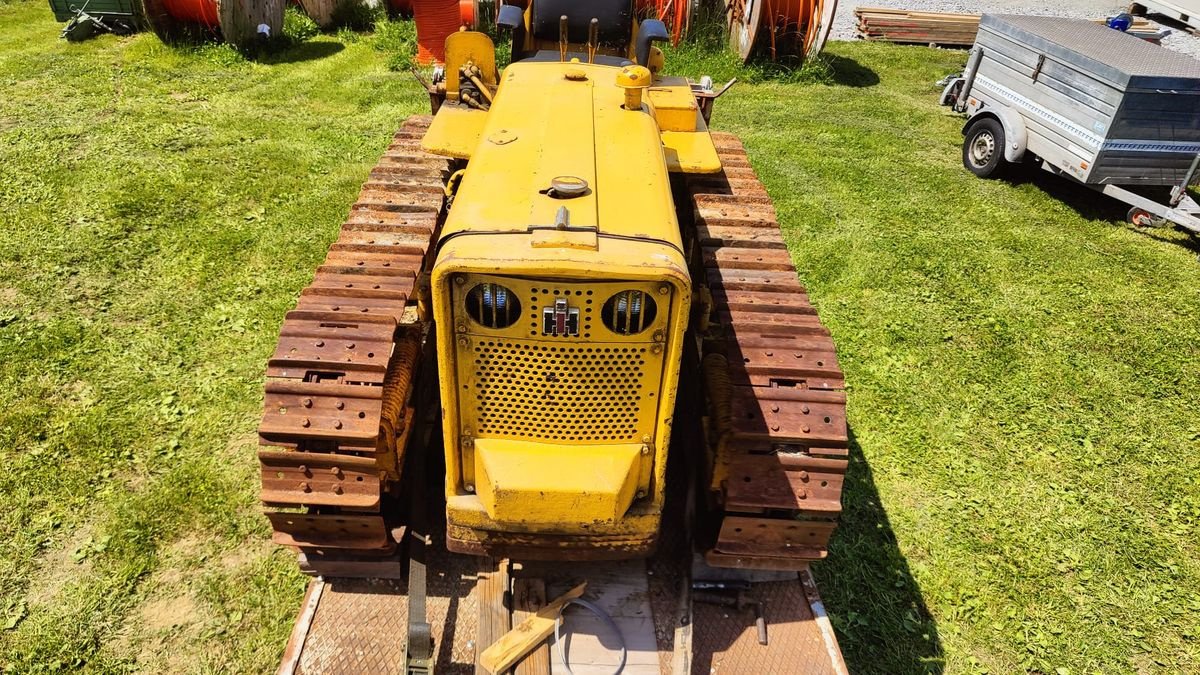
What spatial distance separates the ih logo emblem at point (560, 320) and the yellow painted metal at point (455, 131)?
2.02m

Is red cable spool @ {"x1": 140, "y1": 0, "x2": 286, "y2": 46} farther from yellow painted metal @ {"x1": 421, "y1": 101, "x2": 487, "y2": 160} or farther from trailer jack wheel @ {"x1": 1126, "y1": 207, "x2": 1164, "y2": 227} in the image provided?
trailer jack wheel @ {"x1": 1126, "y1": 207, "x2": 1164, "y2": 227}

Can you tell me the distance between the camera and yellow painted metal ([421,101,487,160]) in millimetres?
4688

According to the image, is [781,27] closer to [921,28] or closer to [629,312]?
[921,28]

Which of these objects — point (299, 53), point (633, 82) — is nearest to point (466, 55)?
point (633, 82)

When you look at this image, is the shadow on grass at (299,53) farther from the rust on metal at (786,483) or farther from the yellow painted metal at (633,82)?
the rust on metal at (786,483)

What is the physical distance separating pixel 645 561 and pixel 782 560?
0.78m

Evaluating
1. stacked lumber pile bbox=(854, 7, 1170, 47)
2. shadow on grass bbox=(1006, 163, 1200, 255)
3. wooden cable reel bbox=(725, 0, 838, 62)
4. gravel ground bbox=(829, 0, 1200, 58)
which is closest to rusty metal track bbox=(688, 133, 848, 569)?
shadow on grass bbox=(1006, 163, 1200, 255)

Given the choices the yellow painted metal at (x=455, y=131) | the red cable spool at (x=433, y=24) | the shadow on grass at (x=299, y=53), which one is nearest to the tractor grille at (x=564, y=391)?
the yellow painted metal at (x=455, y=131)

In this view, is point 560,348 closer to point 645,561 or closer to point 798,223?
point 645,561

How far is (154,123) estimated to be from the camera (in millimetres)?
10133

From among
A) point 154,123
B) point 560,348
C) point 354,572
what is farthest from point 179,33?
point 560,348

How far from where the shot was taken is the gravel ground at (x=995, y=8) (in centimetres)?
1719

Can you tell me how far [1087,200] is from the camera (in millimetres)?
10148

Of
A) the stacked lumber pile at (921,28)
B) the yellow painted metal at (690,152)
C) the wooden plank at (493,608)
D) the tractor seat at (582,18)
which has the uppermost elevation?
the tractor seat at (582,18)
